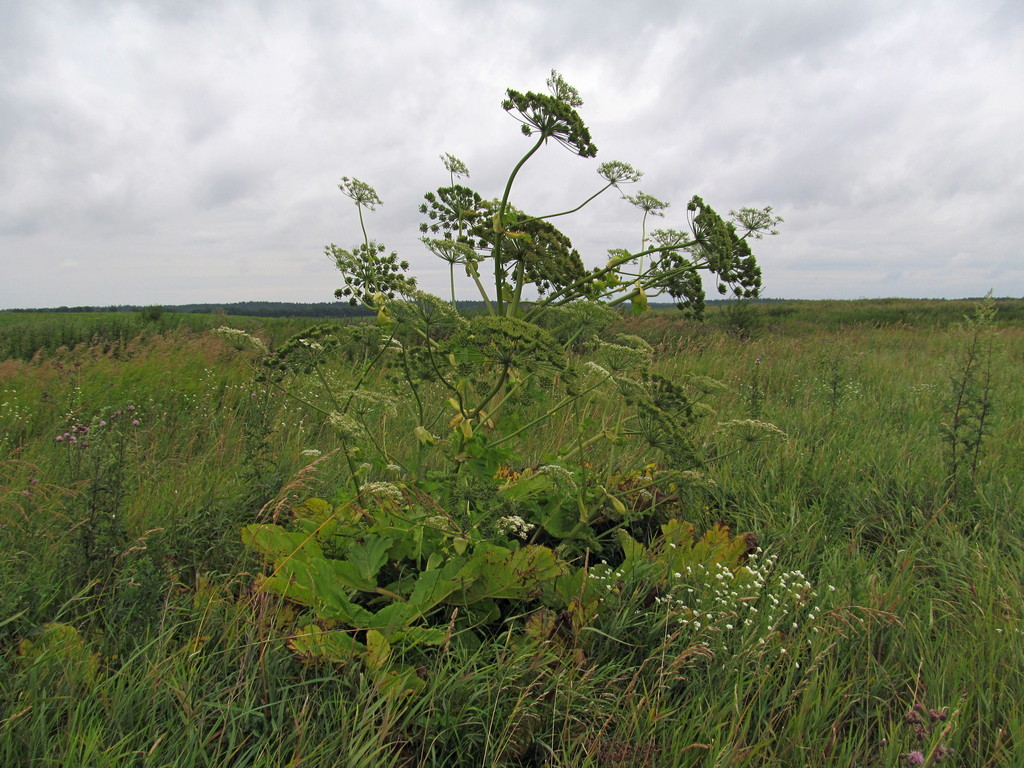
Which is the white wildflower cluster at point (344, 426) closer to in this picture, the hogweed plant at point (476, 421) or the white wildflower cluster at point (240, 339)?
the hogweed plant at point (476, 421)

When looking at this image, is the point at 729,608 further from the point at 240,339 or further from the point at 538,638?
the point at 240,339

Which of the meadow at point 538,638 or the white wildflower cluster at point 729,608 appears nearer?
the meadow at point 538,638

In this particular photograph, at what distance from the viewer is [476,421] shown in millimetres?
2090

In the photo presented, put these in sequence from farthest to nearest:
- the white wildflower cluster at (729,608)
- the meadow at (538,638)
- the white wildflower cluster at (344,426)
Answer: the white wildflower cluster at (729,608) → the white wildflower cluster at (344,426) → the meadow at (538,638)

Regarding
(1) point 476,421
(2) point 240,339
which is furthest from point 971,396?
(2) point 240,339

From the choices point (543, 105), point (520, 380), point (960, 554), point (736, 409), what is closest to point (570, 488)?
point (520, 380)

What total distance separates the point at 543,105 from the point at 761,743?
6.11ft

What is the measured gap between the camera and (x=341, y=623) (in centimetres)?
180

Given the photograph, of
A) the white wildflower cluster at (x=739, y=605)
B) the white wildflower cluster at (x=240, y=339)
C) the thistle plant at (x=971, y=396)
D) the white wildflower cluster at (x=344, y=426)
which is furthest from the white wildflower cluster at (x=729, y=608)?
the thistle plant at (x=971, y=396)

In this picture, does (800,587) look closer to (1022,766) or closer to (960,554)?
(1022,766)

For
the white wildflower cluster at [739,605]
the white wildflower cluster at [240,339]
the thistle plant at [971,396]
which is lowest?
the white wildflower cluster at [739,605]

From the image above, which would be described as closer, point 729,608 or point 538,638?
point 538,638

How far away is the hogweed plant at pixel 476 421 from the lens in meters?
1.75

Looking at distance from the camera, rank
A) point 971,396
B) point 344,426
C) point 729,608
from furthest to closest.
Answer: point 971,396
point 729,608
point 344,426
